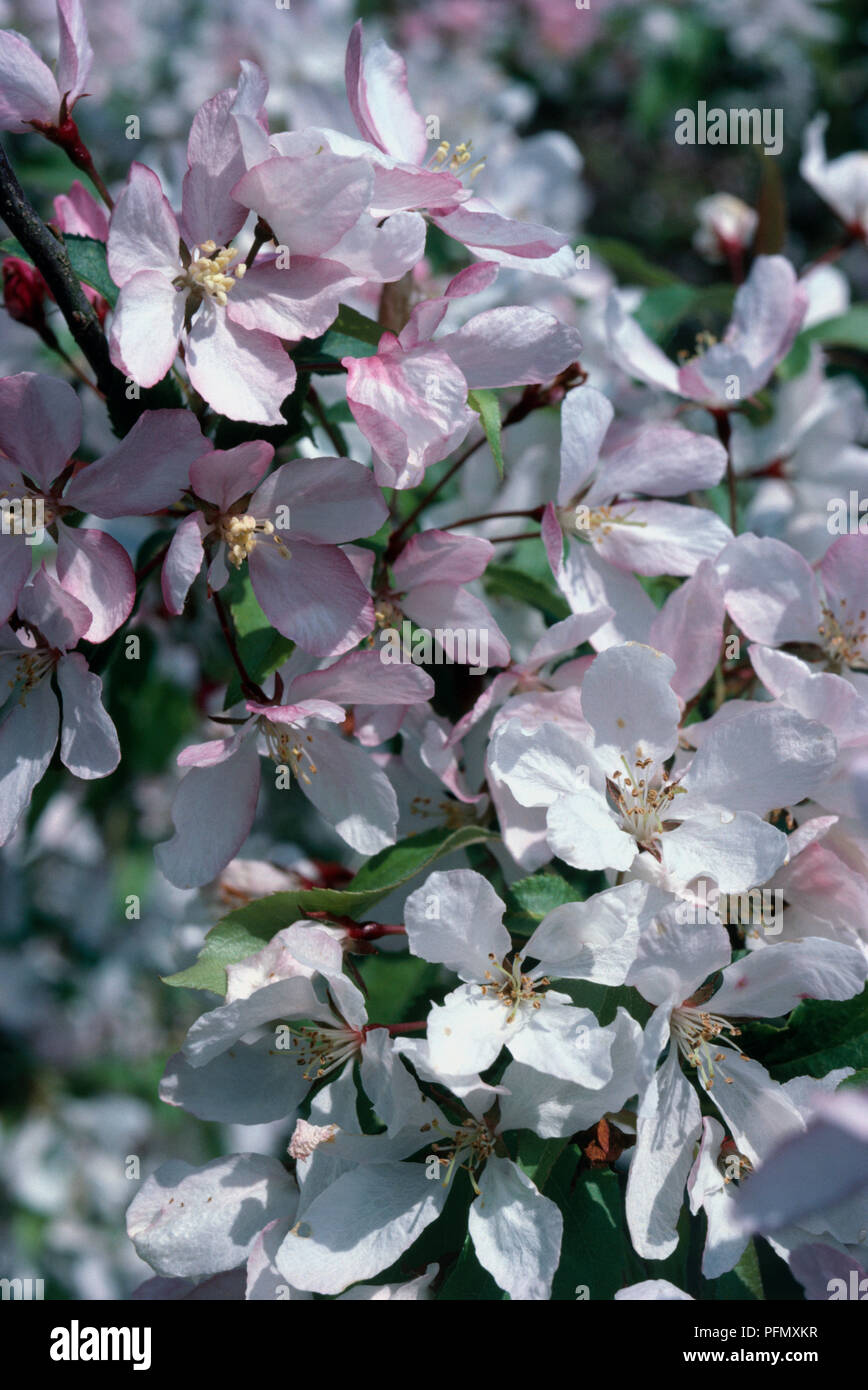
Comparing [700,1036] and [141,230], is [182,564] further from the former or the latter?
[700,1036]

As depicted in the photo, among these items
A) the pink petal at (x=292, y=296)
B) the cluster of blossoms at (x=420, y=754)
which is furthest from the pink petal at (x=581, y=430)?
the pink petal at (x=292, y=296)

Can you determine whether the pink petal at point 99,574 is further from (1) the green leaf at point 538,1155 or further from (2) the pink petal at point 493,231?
(1) the green leaf at point 538,1155

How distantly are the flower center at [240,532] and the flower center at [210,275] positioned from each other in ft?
0.52

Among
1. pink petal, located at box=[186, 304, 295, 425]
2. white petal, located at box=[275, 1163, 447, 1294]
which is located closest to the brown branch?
pink petal, located at box=[186, 304, 295, 425]

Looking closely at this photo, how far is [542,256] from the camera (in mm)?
944

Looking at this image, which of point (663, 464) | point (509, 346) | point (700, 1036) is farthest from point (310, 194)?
point (700, 1036)

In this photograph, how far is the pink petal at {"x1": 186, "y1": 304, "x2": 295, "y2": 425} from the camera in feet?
2.85

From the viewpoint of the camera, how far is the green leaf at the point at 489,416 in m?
0.93

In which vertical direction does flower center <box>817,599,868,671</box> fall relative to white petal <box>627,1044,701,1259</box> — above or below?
above

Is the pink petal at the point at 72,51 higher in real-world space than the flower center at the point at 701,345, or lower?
higher

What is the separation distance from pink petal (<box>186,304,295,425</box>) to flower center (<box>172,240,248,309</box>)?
0.01 metres

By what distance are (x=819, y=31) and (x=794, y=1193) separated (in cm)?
404

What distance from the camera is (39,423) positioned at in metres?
0.89

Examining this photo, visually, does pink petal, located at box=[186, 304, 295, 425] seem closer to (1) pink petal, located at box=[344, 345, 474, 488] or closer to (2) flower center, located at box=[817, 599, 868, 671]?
(1) pink petal, located at box=[344, 345, 474, 488]
